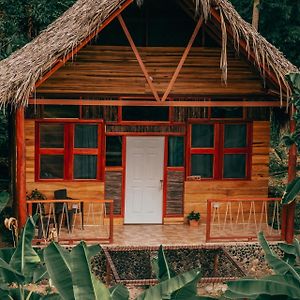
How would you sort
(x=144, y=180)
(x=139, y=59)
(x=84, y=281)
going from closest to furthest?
(x=84, y=281), (x=139, y=59), (x=144, y=180)

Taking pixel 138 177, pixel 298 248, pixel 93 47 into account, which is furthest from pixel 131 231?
pixel 298 248

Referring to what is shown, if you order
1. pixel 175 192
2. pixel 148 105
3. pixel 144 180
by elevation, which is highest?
pixel 148 105

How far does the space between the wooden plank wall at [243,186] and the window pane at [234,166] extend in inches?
6.8

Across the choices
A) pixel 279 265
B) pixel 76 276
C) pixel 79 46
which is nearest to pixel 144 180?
pixel 79 46

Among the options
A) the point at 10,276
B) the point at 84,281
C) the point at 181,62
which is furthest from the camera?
the point at 181,62

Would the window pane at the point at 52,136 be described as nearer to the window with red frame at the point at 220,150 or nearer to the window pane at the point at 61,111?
the window pane at the point at 61,111

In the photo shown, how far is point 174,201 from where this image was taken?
668 inches

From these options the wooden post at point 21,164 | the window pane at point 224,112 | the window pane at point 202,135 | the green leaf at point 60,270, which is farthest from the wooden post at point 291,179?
the green leaf at point 60,270

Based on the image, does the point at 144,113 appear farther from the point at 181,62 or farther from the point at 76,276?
the point at 76,276

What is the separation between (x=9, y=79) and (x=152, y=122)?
357 cm

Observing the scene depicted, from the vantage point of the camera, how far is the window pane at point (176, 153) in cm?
1691

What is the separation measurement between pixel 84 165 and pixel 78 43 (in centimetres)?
336

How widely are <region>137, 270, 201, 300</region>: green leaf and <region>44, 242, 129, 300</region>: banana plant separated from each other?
36 centimetres

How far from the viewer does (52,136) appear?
16.4 meters
